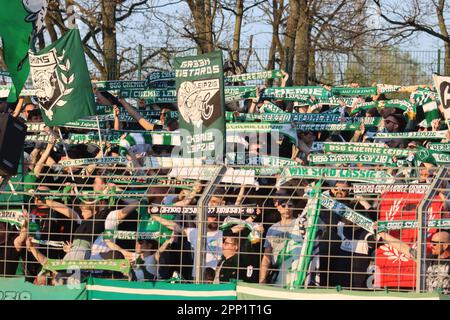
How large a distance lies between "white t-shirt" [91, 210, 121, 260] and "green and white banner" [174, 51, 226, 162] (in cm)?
197

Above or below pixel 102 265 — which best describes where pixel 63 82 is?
above

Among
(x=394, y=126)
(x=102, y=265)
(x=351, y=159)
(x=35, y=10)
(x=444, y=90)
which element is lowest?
(x=102, y=265)

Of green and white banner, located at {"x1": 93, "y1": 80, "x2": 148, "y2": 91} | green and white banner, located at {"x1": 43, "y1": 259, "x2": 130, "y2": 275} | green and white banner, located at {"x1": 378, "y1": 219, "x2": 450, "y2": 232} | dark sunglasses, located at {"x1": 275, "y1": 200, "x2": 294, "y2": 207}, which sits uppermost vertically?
green and white banner, located at {"x1": 93, "y1": 80, "x2": 148, "y2": 91}

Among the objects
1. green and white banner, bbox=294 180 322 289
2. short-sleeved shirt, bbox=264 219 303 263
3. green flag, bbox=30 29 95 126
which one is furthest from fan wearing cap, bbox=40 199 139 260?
green flag, bbox=30 29 95 126

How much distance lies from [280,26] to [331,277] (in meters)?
15.4

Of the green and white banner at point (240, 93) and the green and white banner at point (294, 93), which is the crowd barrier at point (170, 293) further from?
the green and white banner at point (294, 93)

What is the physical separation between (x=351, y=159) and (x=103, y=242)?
359 cm

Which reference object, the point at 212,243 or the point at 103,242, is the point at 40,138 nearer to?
the point at 103,242

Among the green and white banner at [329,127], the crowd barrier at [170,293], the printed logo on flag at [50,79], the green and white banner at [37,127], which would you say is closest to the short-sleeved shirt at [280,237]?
the crowd barrier at [170,293]

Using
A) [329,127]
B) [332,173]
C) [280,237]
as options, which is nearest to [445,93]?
[329,127]

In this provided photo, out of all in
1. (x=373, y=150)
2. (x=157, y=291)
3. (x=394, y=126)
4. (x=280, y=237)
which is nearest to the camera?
(x=157, y=291)

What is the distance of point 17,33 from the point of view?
48.8 ft

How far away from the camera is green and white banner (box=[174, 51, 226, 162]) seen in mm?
13086

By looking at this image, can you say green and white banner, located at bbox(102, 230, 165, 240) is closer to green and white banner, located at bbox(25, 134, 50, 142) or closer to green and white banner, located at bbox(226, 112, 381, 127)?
green and white banner, located at bbox(25, 134, 50, 142)
